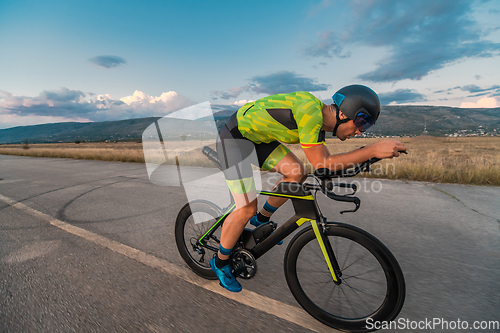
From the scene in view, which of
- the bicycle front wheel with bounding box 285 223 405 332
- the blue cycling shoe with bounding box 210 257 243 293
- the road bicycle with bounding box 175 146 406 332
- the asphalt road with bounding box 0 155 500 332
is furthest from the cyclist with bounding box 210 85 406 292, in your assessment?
the bicycle front wheel with bounding box 285 223 405 332

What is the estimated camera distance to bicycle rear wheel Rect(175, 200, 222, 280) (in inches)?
99.8

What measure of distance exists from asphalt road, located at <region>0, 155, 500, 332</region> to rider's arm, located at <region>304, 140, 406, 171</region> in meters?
1.24

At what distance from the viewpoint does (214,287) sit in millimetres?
2352

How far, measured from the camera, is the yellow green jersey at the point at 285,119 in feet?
5.66

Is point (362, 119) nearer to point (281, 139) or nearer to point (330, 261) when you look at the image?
point (281, 139)

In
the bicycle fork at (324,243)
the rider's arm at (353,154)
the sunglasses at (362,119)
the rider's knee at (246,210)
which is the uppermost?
the sunglasses at (362,119)

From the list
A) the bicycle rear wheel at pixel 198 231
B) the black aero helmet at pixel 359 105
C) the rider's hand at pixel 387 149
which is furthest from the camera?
the bicycle rear wheel at pixel 198 231

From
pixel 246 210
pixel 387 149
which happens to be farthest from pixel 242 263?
pixel 387 149

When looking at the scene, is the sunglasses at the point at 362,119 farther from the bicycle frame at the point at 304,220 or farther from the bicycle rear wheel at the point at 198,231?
the bicycle rear wheel at the point at 198,231

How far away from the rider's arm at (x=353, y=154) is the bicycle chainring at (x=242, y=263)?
109 centimetres

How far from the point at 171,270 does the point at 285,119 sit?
2011 millimetres

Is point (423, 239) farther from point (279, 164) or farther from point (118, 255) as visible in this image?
point (118, 255)

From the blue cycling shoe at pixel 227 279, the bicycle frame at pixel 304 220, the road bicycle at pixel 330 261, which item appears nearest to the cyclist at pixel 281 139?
the blue cycling shoe at pixel 227 279

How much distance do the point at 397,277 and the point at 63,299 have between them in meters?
2.72
